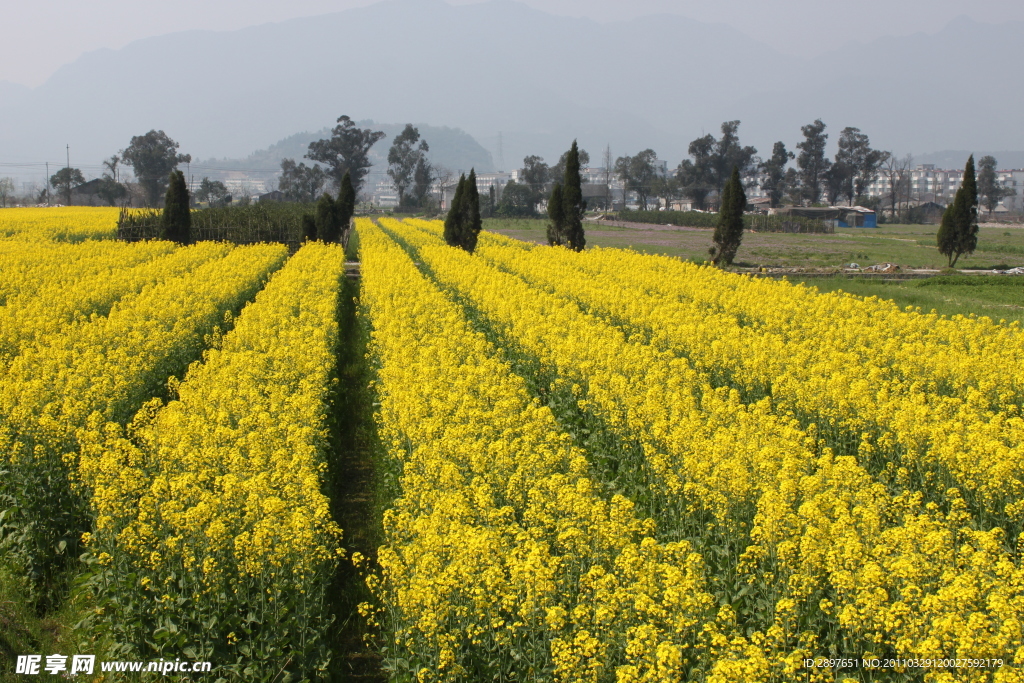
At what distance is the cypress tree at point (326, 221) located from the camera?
37.8 m

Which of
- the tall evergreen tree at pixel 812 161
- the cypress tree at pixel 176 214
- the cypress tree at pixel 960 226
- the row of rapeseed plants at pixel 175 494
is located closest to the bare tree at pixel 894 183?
the tall evergreen tree at pixel 812 161

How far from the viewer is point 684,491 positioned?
694cm

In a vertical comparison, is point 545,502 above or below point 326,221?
below

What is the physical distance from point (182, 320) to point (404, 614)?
35.5ft

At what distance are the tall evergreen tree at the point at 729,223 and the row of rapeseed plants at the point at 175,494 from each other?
2318 centimetres

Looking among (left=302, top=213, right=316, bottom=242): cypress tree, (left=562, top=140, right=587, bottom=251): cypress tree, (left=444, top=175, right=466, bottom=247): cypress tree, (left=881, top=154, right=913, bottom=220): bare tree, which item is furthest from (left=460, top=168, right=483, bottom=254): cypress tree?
(left=881, top=154, right=913, bottom=220): bare tree

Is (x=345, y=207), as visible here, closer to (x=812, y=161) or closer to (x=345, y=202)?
(x=345, y=202)

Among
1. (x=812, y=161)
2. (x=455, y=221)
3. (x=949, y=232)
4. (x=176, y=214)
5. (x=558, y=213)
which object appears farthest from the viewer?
(x=812, y=161)

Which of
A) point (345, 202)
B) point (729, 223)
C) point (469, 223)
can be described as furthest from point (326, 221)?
point (729, 223)

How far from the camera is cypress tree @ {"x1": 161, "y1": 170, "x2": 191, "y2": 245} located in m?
35.8

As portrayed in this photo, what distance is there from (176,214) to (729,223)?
2398 cm

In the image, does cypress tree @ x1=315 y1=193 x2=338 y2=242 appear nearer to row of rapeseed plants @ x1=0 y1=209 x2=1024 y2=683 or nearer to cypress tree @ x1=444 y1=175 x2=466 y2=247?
cypress tree @ x1=444 y1=175 x2=466 y2=247

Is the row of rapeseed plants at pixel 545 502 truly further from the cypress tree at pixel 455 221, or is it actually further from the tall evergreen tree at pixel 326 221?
the tall evergreen tree at pixel 326 221

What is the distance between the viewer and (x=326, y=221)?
37.8 m
